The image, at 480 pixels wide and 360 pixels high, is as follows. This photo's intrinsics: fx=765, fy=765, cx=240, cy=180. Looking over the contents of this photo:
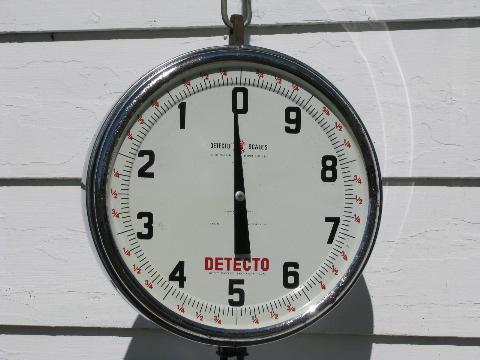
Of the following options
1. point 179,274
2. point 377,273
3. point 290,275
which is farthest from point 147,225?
point 377,273

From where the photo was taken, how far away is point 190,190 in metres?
1.07

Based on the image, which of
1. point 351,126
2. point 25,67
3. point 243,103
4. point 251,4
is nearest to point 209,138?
Answer: point 243,103

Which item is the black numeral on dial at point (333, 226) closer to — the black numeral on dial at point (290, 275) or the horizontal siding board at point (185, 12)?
the black numeral on dial at point (290, 275)

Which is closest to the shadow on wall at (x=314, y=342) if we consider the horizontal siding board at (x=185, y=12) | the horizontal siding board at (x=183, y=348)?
the horizontal siding board at (x=183, y=348)

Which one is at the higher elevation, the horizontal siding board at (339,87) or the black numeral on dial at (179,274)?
the horizontal siding board at (339,87)

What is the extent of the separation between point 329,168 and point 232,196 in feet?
0.47

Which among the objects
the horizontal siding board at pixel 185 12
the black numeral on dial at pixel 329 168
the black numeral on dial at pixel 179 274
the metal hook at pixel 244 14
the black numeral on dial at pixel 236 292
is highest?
the horizontal siding board at pixel 185 12

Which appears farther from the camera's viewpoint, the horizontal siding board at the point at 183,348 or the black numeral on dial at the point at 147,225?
the horizontal siding board at the point at 183,348

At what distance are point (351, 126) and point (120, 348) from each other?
55 centimetres

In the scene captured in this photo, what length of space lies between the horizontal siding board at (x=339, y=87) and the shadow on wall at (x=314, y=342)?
24 centimetres

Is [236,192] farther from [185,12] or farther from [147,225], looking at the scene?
[185,12]

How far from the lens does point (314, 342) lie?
1284mm

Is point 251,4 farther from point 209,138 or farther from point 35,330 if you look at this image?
point 35,330

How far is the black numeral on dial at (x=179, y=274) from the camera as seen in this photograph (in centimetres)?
106
